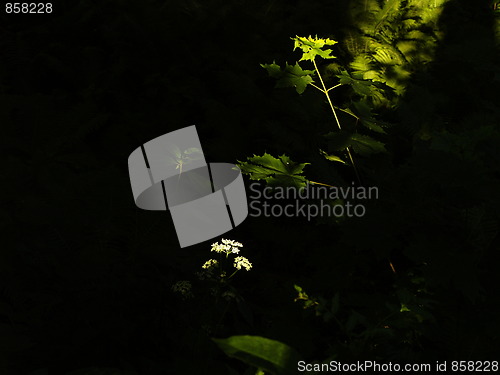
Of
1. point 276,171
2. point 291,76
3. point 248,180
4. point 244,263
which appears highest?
point 291,76

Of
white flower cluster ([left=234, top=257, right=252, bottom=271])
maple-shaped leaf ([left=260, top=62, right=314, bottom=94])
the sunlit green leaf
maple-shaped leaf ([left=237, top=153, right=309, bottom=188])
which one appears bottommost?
white flower cluster ([left=234, top=257, right=252, bottom=271])

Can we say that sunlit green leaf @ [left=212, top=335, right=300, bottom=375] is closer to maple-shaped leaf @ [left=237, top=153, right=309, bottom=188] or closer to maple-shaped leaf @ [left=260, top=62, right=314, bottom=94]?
maple-shaped leaf @ [left=237, top=153, right=309, bottom=188]

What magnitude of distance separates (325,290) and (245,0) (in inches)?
103

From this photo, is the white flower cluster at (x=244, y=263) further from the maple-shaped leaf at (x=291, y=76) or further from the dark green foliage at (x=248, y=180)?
the maple-shaped leaf at (x=291, y=76)

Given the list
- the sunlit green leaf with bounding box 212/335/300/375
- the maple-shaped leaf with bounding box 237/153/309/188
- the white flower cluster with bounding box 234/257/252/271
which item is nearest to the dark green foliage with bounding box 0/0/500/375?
the maple-shaped leaf with bounding box 237/153/309/188

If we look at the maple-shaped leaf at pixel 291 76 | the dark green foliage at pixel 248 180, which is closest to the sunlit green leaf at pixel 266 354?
the dark green foliage at pixel 248 180

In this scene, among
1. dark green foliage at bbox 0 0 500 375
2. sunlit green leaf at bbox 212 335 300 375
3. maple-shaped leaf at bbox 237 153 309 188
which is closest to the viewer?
sunlit green leaf at bbox 212 335 300 375

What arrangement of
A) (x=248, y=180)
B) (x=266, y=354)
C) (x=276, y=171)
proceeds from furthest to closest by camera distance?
(x=248, y=180)
(x=276, y=171)
(x=266, y=354)

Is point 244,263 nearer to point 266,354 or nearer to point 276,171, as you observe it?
point 276,171

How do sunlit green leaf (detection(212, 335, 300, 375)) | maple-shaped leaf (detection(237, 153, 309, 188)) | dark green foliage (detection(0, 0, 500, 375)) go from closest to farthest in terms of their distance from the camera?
1. sunlit green leaf (detection(212, 335, 300, 375))
2. dark green foliage (detection(0, 0, 500, 375))
3. maple-shaped leaf (detection(237, 153, 309, 188))

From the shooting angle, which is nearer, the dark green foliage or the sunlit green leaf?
the sunlit green leaf

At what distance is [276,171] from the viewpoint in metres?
2.10

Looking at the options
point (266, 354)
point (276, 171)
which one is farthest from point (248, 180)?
point (266, 354)

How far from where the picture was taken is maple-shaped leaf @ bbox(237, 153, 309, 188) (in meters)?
2.03
